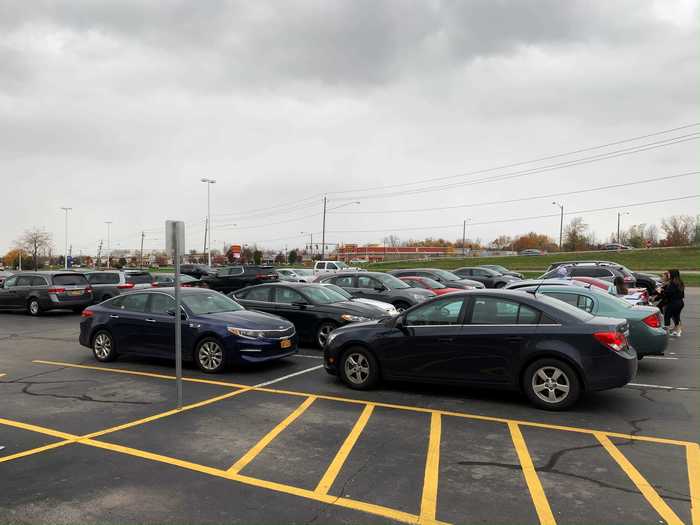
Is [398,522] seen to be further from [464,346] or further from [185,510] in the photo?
[464,346]

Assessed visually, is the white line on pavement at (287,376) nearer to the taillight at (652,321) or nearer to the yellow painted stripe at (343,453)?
the yellow painted stripe at (343,453)

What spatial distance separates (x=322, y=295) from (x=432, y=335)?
4862 millimetres

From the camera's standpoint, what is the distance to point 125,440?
216 inches

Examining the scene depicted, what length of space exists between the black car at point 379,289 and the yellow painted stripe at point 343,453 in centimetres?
888

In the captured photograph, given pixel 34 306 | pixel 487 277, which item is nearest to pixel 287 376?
pixel 34 306

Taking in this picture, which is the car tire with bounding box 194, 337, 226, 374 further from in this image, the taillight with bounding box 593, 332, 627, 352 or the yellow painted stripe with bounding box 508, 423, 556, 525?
the taillight with bounding box 593, 332, 627, 352

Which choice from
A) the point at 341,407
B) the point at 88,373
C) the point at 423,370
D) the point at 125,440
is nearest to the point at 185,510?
the point at 125,440

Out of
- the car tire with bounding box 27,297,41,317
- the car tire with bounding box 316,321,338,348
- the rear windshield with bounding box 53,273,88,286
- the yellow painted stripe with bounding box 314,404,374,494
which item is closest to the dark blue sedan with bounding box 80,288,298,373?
the car tire with bounding box 316,321,338,348

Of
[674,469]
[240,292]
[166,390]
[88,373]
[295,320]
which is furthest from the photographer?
[240,292]

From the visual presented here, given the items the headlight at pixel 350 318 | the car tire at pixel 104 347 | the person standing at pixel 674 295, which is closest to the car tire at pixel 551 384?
the headlight at pixel 350 318

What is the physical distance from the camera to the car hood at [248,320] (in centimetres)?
892

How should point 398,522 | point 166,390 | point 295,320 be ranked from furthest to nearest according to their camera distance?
1. point 295,320
2. point 166,390
3. point 398,522

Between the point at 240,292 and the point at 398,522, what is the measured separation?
9.50m

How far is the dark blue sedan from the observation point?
28.7 ft
